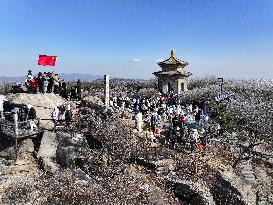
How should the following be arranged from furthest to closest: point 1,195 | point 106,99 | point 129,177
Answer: point 106,99 < point 129,177 < point 1,195

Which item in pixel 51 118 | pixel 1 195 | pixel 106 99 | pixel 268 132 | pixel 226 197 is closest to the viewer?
pixel 1 195

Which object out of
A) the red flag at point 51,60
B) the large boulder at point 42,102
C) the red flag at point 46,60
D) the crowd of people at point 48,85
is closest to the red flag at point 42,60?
the red flag at point 46,60

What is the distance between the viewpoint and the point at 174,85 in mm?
44625

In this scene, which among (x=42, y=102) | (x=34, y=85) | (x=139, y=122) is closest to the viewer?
(x=139, y=122)

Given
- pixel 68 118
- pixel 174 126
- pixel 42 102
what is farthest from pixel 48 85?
pixel 174 126

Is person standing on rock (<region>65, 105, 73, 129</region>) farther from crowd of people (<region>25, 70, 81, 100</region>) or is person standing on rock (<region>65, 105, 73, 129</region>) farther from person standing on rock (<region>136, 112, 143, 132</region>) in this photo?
crowd of people (<region>25, 70, 81, 100</region>)

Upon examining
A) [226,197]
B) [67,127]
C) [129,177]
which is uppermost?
[67,127]

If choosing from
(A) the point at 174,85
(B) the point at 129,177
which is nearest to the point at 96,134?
(B) the point at 129,177

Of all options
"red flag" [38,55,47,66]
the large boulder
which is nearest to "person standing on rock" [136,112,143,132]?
the large boulder

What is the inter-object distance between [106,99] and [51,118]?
4787 mm

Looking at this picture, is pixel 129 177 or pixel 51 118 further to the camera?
pixel 51 118

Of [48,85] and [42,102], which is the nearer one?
[42,102]

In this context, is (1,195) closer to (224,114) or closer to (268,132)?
(224,114)

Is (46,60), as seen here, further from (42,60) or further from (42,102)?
(42,102)
